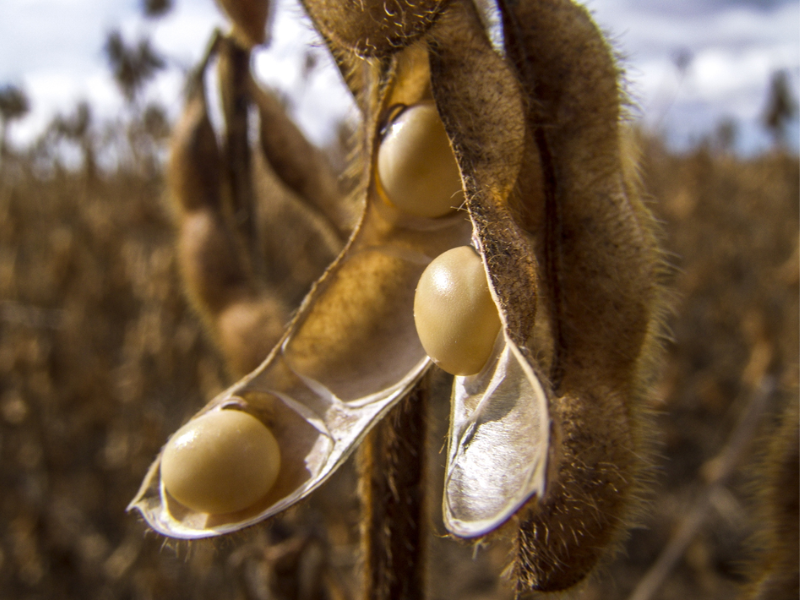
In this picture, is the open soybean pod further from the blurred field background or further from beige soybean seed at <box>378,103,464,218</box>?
the blurred field background

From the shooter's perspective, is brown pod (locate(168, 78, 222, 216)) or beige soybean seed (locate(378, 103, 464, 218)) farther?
brown pod (locate(168, 78, 222, 216))

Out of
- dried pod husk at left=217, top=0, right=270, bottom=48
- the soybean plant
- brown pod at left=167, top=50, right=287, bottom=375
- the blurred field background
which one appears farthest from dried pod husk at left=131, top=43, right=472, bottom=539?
the blurred field background

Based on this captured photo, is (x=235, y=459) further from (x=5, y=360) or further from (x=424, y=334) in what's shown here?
(x=5, y=360)

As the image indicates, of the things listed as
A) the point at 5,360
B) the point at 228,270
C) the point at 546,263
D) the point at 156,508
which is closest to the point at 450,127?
the point at 546,263

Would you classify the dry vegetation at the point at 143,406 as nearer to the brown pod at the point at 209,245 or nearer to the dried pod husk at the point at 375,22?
the brown pod at the point at 209,245

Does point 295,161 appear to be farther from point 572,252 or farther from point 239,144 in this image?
point 572,252

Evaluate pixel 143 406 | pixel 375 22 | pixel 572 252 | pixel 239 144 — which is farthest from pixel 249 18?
pixel 143 406
